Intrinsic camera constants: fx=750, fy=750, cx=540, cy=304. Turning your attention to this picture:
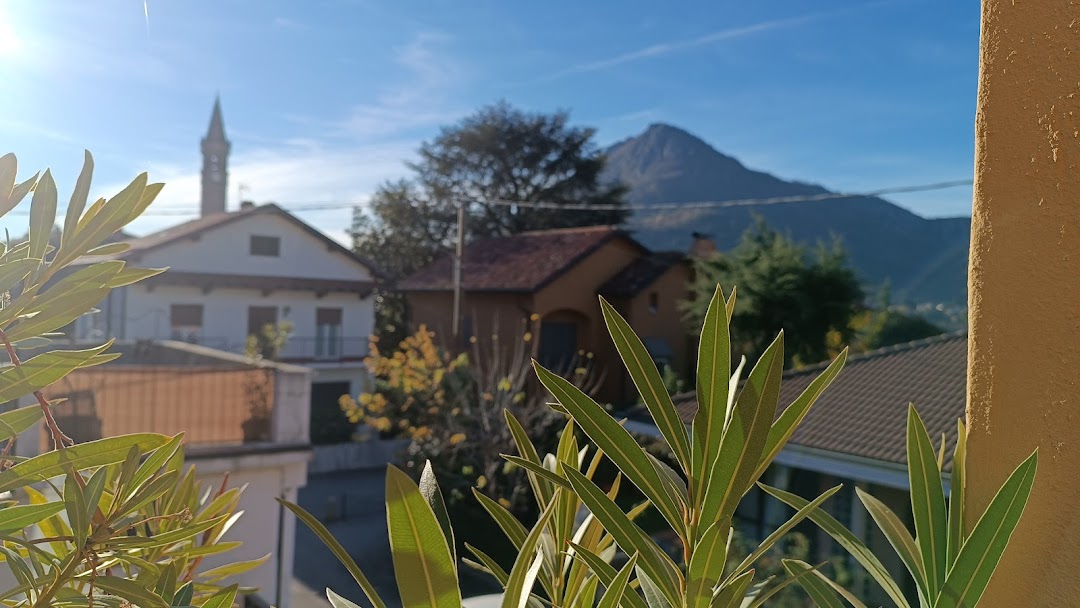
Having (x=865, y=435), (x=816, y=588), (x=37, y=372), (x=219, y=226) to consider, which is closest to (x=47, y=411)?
(x=37, y=372)

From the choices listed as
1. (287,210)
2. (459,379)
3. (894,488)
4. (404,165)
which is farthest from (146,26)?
(404,165)

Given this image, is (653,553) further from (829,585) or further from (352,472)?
(352,472)

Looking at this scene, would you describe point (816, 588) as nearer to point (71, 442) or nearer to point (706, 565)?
point (706, 565)

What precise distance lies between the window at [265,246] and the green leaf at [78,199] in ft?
54.6

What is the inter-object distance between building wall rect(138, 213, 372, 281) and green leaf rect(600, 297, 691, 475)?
619 inches

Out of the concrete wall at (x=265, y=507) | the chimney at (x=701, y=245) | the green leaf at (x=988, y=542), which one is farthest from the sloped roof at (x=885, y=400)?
the chimney at (x=701, y=245)

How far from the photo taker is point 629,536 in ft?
2.16

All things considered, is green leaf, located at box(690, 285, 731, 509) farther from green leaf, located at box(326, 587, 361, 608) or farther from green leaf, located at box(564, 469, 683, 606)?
green leaf, located at box(326, 587, 361, 608)

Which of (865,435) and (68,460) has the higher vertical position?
(68,460)

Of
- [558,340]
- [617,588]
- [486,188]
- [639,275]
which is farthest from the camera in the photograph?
[486,188]

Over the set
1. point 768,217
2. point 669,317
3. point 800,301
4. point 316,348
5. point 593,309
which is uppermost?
point 768,217

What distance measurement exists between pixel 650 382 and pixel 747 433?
0.35ft

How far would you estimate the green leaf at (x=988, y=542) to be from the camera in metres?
0.64

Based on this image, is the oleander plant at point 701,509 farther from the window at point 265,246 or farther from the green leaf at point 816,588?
the window at point 265,246
